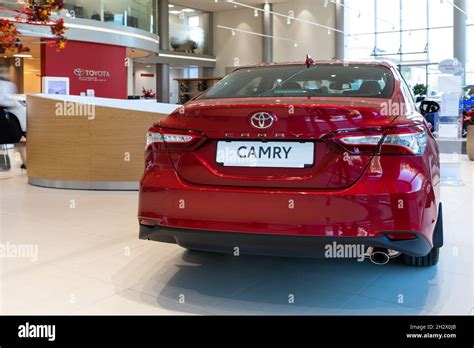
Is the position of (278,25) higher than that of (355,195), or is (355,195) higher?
(278,25)

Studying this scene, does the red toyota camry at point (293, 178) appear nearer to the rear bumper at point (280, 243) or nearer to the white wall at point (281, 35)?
the rear bumper at point (280, 243)

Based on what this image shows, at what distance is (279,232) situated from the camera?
6.29ft

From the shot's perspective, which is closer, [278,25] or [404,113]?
[404,113]

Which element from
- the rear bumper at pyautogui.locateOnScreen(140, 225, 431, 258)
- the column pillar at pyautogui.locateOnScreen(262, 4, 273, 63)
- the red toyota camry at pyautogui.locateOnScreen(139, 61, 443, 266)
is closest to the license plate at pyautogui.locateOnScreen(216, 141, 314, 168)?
the red toyota camry at pyautogui.locateOnScreen(139, 61, 443, 266)

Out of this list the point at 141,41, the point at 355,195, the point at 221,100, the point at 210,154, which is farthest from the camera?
the point at 141,41

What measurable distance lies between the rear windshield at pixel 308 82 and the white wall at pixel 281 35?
70.3 ft

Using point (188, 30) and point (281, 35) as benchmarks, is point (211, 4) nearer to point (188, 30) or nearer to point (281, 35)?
point (188, 30)

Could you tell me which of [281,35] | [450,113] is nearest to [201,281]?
[450,113]

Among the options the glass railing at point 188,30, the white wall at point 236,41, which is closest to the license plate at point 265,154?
the glass railing at point 188,30

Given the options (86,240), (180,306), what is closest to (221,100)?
(180,306)

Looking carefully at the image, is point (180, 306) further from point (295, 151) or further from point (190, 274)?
point (295, 151)

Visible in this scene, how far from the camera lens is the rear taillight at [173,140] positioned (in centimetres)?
208

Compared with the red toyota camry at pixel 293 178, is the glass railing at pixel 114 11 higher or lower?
higher
